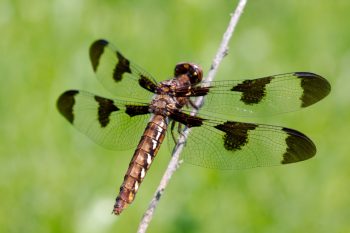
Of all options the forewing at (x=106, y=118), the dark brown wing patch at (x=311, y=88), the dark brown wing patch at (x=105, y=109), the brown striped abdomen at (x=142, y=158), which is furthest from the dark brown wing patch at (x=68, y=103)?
the dark brown wing patch at (x=311, y=88)

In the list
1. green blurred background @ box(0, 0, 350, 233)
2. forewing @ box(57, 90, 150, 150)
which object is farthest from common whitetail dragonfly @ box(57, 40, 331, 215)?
green blurred background @ box(0, 0, 350, 233)

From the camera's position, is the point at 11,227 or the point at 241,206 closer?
the point at 11,227

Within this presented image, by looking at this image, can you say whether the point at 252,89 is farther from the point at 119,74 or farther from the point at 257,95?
the point at 119,74

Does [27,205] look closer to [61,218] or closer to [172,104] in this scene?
[61,218]

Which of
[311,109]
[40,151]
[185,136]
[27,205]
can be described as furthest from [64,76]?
[185,136]

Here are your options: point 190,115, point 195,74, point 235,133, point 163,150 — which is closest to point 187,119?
point 190,115

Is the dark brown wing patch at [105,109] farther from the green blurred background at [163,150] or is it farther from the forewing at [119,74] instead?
the green blurred background at [163,150]
